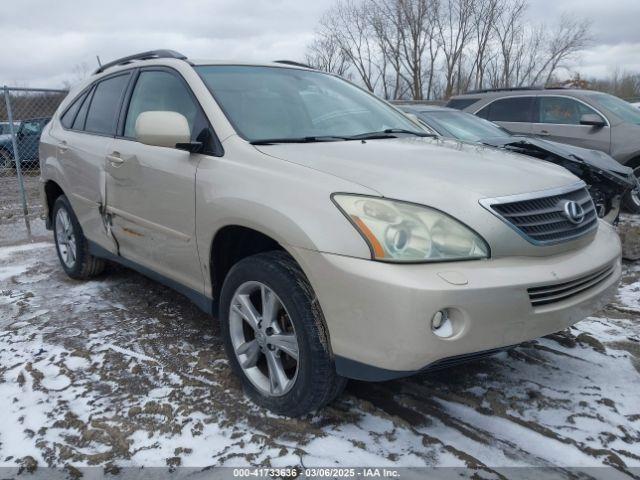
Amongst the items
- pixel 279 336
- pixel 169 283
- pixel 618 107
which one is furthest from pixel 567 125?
pixel 279 336

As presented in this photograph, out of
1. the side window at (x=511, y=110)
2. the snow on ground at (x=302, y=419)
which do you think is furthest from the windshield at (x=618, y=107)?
the snow on ground at (x=302, y=419)

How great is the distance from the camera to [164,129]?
114 inches

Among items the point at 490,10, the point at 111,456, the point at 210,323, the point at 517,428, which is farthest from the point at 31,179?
the point at 490,10

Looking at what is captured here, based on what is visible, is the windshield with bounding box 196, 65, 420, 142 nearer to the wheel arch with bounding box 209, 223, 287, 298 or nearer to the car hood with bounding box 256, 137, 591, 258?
the car hood with bounding box 256, 137, 591, 258

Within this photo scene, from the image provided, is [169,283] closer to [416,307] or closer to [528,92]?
[416,307]

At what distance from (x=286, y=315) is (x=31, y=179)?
12355 mm

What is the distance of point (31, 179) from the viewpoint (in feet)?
42.8

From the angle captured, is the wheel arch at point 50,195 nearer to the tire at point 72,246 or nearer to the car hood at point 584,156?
the tire at point 72,246

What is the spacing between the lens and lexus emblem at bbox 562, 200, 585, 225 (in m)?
2.53

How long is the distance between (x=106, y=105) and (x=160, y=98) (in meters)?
0.87

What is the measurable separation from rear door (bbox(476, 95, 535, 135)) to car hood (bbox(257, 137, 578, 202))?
20.2 ft

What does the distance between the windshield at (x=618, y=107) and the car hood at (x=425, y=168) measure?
595 cm

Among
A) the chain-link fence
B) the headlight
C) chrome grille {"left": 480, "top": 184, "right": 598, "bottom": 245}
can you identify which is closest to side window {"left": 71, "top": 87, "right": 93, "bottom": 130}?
the chain-link fence

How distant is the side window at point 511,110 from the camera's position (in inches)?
344
